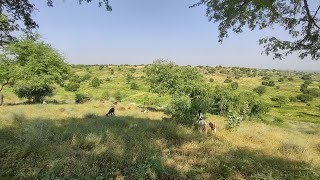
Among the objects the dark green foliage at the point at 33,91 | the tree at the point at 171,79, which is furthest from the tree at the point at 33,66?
A: the tree at the point at 171,79

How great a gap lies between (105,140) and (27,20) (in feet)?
16.5

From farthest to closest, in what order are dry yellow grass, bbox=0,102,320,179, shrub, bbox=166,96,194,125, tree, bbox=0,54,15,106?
tree, bbox=0,54,15,106 < shrub, bbox=166,96,194,125 < dry yellow grass, bbox=0,102,320,179

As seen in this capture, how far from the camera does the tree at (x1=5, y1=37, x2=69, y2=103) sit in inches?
1458

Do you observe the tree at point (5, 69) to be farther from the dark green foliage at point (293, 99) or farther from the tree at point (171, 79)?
the dark green foliage at point (293, 99)

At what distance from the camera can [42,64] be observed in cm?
3841

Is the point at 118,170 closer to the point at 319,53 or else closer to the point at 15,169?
the point at 15,169

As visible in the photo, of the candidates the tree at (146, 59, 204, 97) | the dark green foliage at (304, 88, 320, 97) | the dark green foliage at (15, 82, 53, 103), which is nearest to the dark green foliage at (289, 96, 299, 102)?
the dark green foliage at (304, 88, 320, 97)

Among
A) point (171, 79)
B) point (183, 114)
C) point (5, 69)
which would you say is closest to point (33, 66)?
point (5, 69)

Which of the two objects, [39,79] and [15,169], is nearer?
[15,169]

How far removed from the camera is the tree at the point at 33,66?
121 feet

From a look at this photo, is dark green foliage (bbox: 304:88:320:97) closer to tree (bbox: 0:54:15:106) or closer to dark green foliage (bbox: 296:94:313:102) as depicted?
dark green foliage (bbox: 296:94:313:102)

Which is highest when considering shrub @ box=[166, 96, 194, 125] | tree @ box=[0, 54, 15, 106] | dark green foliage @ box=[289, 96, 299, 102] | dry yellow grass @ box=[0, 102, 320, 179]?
tree @ box=[0, 54, 15, 106]

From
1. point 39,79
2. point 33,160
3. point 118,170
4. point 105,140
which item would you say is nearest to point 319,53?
point 118,170

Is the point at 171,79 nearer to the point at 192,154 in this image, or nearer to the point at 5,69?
the point at 5,69
